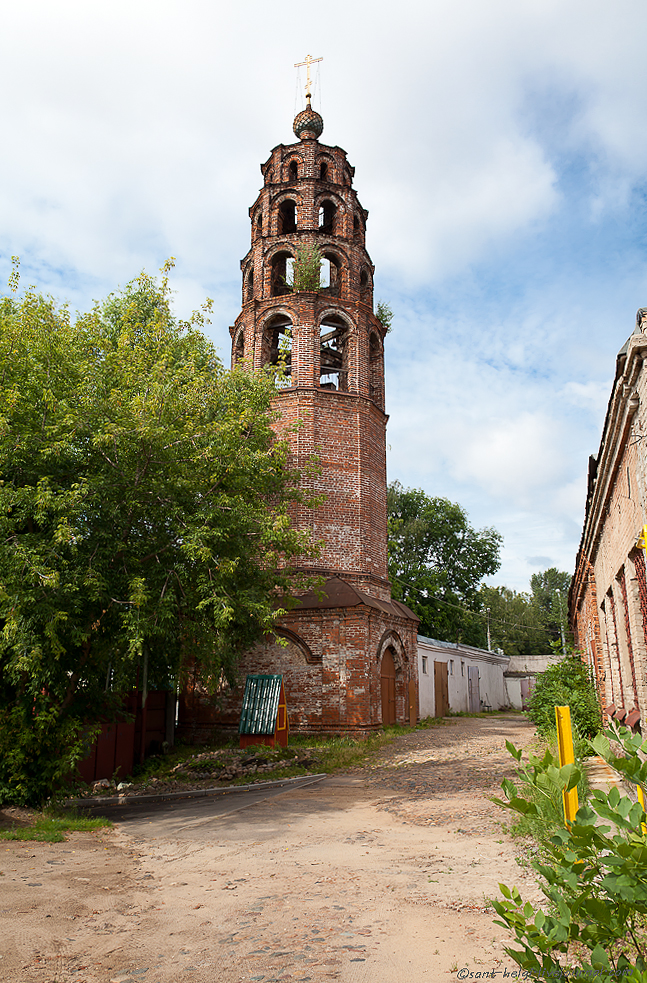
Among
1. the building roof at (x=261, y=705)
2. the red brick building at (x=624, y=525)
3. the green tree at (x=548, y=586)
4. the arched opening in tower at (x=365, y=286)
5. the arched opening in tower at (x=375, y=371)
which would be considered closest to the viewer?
the red brick building at (x=624, y=525)

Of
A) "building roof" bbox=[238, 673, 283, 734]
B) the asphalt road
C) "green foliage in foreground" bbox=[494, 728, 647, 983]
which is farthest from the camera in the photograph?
"building roof" bbox=[238, 673, 283, 734]

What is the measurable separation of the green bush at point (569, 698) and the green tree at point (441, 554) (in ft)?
68.3

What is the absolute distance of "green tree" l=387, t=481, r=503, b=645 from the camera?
128 feet

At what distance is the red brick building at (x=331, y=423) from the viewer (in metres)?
16.6

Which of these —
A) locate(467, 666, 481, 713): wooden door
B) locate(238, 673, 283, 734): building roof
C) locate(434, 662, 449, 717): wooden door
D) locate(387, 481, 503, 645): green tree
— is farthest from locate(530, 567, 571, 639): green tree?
locate(238, 673, 283, 734): building roof

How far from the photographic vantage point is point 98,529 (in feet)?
31.4

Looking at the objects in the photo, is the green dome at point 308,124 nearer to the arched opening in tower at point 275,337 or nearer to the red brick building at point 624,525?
the arched opening in tower at point 275,337

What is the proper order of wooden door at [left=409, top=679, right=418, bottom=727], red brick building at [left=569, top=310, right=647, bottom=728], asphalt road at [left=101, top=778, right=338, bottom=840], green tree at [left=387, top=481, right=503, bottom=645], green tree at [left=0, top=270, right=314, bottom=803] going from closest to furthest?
red brick building at [left=569, top=310, right=647, bottom=728] → asphalt road at [left=101, top=778, right=338, bottom=840] → green tree at [left=0, top=270, right=314, bottom=803] → wooden door at [left=409, top=679, right=418, bottom=727] → green tree at [left=387, top=481, right=503, bottom=645]

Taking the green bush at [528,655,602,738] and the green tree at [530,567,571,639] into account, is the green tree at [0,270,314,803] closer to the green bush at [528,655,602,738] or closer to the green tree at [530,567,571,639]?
the green bush at [528,655,602,738]

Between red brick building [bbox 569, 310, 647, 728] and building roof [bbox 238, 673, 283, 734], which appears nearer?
red brick building [bbox 569, 310, 647, 728]

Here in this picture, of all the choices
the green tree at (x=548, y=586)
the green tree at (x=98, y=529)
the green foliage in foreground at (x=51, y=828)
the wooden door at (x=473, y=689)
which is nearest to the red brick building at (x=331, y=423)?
the green tree at (x=98, y=529)

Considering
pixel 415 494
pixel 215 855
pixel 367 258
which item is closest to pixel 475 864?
pixel 215 855

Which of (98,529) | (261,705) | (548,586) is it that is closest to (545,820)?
(98,529)

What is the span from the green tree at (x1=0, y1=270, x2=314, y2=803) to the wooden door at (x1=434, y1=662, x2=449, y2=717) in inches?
657
